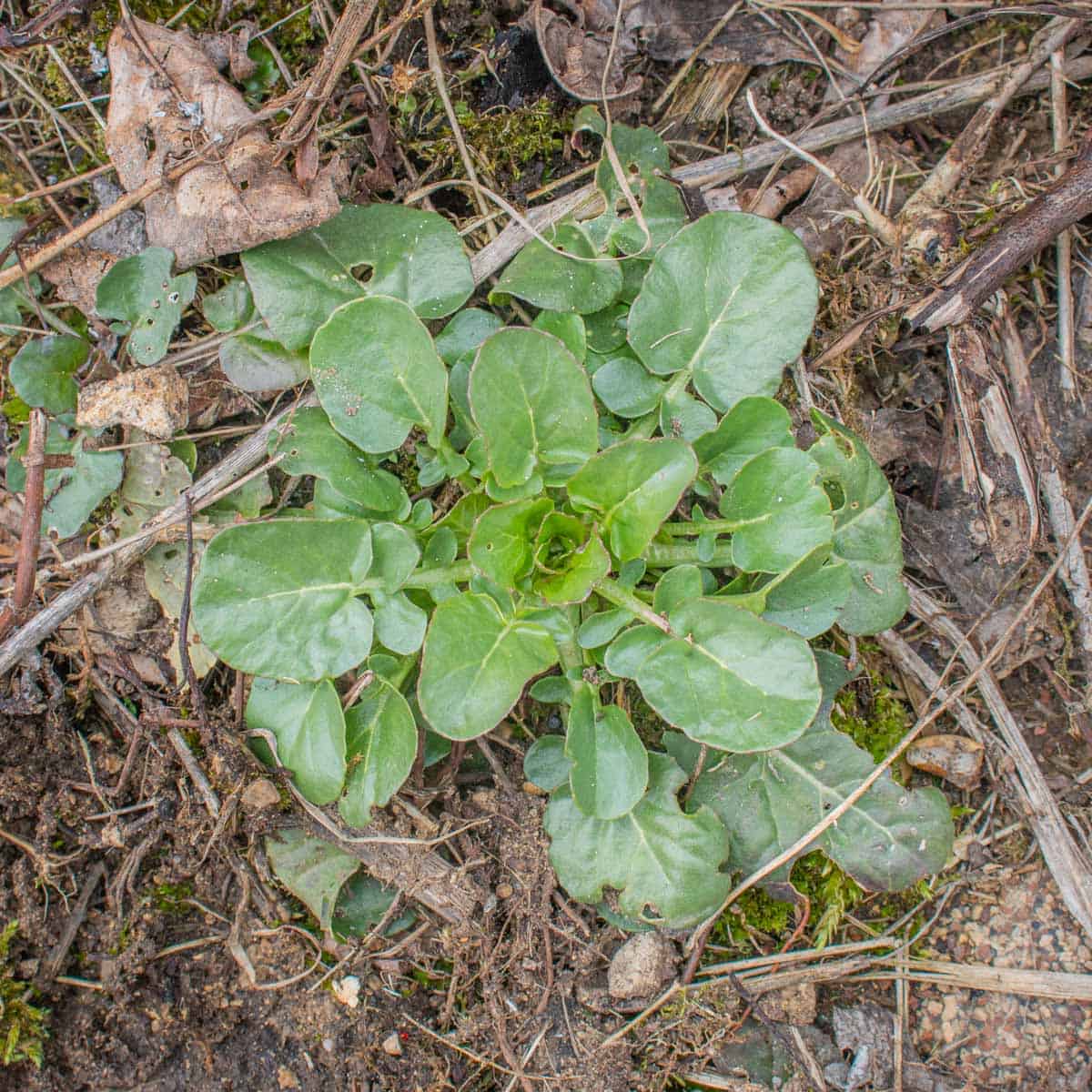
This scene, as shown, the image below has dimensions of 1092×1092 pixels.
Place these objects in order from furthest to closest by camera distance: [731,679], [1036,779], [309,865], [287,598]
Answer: [1036,779], [309,865], [287,598], [731,679]

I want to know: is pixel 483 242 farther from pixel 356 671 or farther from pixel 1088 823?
pixel 1088 823

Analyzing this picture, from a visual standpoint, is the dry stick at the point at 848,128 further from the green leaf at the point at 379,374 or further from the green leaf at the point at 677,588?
the green leaf at the point at 677,588

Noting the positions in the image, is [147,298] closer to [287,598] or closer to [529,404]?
[287,598]

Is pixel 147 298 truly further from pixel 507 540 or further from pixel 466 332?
pixel 507 540

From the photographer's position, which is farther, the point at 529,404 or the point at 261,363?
the point at 261,363

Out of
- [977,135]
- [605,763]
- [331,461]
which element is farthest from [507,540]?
[977,135]

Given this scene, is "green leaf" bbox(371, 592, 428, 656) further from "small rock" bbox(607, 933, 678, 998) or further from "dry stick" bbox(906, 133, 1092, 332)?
"dry stick" bbox(906, 133, 1092, 332)

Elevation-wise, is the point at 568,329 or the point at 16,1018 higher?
the point at 568,329

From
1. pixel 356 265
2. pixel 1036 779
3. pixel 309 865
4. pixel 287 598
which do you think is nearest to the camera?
pixel 287 598

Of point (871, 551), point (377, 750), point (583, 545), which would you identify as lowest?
point (377, 750)
